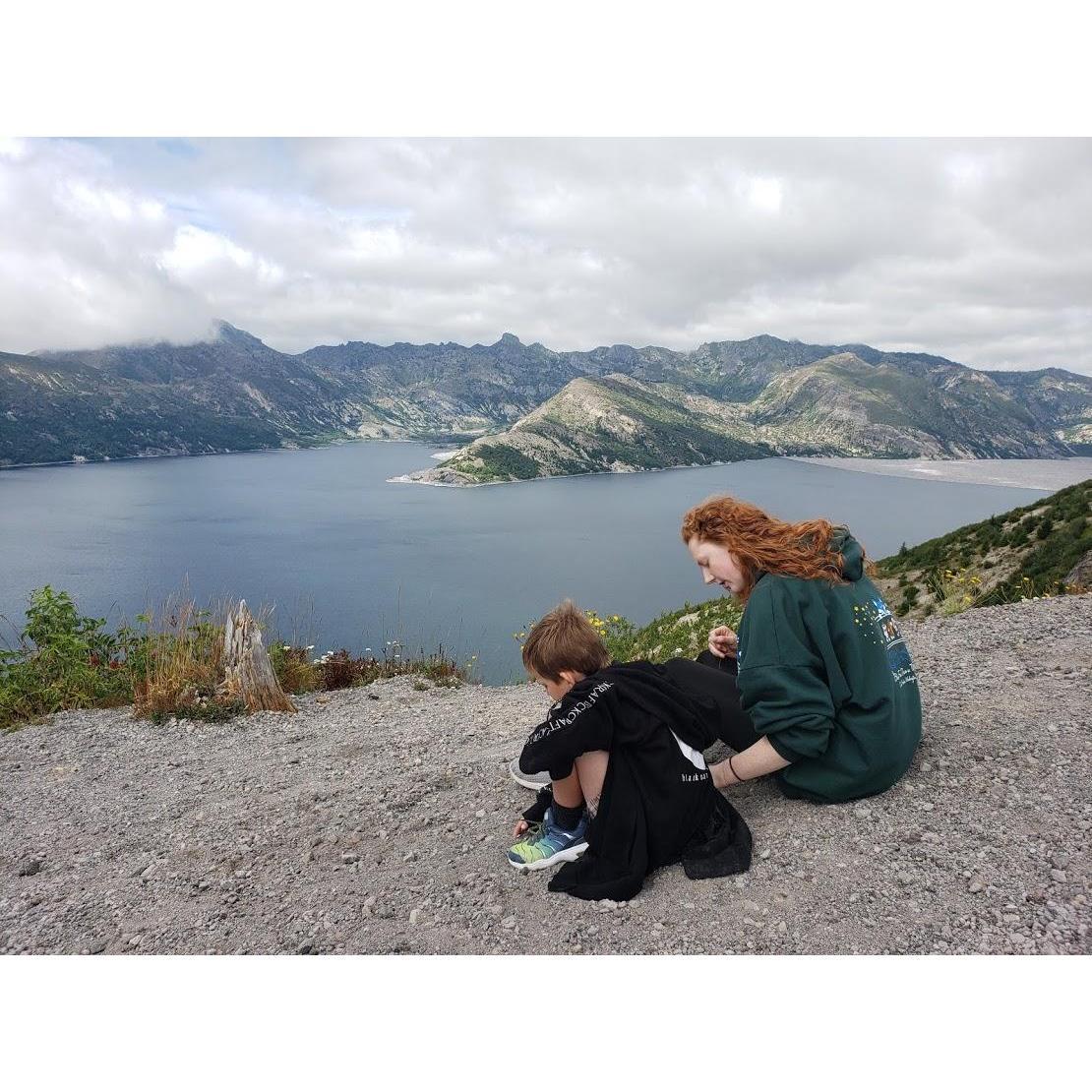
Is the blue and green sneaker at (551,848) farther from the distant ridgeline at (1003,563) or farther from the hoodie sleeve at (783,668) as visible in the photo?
the distant ridgeline at (1003,563)

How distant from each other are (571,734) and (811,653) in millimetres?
1147

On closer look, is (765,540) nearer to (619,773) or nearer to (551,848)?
(619,773)

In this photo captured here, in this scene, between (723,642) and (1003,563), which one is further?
(1003,563)

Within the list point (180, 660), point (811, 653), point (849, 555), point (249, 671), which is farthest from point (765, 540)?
point (180, 660)

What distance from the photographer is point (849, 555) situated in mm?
3236

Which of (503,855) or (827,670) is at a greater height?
(827,670)

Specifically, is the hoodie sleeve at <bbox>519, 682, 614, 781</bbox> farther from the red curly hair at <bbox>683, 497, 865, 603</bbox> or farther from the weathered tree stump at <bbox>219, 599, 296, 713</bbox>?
the weathered tree stump at <bbox>219, 599, 296, 713</bbox>

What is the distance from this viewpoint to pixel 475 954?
305cm

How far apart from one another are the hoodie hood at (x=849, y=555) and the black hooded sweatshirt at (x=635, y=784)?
102cm

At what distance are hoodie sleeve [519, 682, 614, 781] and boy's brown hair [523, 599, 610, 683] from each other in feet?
0.74

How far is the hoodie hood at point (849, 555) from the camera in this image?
10.6 ft

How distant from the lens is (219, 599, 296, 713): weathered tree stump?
795cm

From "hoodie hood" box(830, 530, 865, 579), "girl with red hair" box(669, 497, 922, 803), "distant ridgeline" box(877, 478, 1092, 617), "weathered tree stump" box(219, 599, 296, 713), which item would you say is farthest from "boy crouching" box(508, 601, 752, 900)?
"distant ridgeline" box(877, 478, 1092, 617)
